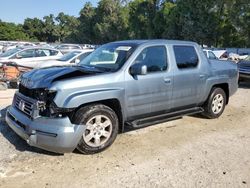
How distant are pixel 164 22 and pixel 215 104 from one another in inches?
2068

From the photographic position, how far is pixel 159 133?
6.48 metres

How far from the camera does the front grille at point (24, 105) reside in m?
5.08

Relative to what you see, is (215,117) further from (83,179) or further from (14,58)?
(14,58)

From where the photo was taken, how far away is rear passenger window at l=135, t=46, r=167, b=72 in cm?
596

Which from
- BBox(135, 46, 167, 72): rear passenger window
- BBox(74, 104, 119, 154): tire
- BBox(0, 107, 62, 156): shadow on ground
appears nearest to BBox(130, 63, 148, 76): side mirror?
BBox(135, 46, 167, 72): rear passenger window

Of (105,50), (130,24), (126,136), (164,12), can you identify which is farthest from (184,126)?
(130,24)

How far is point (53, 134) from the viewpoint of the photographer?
478 centimetres

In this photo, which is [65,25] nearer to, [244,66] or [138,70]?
[244,66]

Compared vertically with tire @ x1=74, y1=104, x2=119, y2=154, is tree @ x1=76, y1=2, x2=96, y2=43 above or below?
above

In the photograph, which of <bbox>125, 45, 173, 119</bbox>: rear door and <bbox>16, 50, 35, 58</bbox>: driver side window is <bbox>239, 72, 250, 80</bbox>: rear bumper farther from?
<bbox>16, 50, 35, 58</bbox>: driver side window

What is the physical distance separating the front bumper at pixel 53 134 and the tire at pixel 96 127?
0.53ft

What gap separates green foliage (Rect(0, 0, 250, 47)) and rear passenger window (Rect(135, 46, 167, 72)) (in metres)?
38.4

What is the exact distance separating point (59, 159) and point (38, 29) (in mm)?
119369

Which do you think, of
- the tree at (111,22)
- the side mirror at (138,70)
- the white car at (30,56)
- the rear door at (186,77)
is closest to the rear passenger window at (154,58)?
the side mirror at (138,70)
